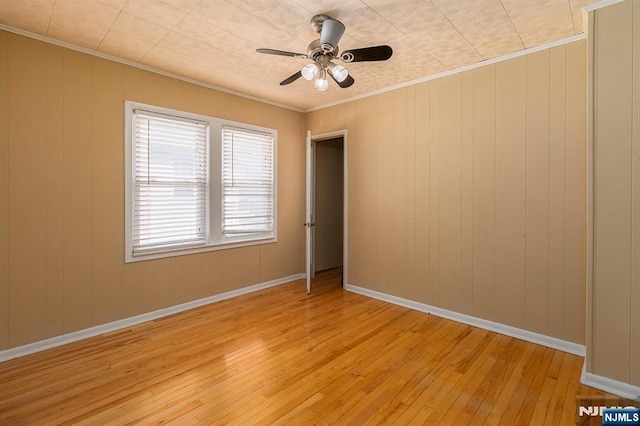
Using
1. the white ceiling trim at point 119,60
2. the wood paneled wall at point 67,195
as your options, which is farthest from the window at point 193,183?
the white ceiling trim at point 119,60

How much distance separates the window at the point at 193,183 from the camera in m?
3.21

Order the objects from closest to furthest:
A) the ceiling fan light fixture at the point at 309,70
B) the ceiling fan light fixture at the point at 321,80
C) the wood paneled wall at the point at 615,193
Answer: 1. the wood paneled wall at the point at 615,193
2. the ceiling fan light fixture at the point at 309,70
3. the ceiling fan light fixture at the point at 321,80

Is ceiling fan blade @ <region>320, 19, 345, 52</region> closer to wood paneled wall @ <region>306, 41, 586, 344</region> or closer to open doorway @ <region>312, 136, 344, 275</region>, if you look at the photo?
wood paneled wall @ <region>306, 41, 586, 344</region>

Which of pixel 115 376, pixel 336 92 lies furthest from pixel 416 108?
pixel 115 376

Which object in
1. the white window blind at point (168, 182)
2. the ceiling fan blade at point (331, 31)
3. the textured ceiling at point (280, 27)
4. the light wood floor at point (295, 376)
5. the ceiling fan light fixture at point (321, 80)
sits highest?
the textured ceiling at point (280, 27)

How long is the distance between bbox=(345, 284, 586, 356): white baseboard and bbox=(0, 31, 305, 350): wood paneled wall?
2.46 metres

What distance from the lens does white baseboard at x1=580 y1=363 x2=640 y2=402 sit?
6.64 ft

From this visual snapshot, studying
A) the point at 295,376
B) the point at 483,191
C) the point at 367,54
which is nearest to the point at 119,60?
the point at 367,54

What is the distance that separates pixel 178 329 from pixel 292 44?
2.95 m

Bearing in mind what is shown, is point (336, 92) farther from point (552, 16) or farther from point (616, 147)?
point (616, 147)

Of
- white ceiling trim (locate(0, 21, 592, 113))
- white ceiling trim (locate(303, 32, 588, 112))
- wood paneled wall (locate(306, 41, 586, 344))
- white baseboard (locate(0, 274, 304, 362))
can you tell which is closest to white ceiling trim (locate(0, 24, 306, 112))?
white ceiling trim (locate(0, 21, 592, 113))

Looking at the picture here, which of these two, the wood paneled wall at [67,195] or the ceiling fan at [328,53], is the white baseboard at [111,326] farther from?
the ceiling fan at [328,53]

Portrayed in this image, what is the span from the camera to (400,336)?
2932 millimetres

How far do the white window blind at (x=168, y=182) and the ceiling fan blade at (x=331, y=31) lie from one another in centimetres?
209
